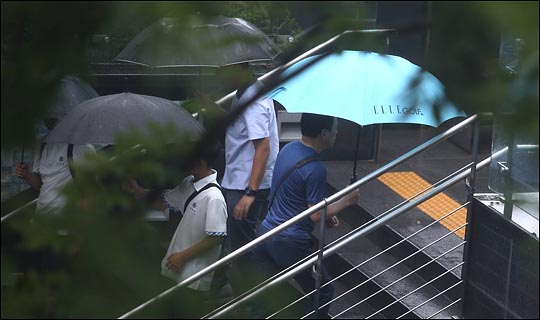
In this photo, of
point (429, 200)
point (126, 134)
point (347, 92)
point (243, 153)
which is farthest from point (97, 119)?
point (126, 134)

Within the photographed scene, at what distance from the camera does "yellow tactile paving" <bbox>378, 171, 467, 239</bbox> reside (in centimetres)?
760

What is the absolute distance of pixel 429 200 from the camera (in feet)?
26.3

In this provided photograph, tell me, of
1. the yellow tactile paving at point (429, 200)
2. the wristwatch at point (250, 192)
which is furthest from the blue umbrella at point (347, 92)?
the yellow tactile paving at point (429, 200)

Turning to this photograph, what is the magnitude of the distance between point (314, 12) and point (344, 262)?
15.7 feet

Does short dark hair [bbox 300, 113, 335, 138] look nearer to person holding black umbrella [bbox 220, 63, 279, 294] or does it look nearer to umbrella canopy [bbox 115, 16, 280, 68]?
person holding black umbrella [bbox 220, 63, 279, 294]

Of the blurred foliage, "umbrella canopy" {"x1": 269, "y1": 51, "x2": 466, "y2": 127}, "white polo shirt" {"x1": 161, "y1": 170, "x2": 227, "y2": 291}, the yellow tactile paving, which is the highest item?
the blurred foliage

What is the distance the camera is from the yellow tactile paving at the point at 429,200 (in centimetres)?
760

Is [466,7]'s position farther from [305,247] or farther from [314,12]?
[305,247]

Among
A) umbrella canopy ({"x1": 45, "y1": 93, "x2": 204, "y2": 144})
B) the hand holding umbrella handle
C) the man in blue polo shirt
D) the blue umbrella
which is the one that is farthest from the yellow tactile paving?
the hand holding umbrella handle

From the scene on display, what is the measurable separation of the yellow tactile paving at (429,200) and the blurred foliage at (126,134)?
5043mm

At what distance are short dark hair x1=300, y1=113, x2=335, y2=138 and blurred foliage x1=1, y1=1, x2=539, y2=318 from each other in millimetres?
3435

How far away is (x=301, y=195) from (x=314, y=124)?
45 centimetres

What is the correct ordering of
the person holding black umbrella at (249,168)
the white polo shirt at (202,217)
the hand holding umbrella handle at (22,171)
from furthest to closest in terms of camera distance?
1. the person holding black umbrella at (249,168)
2. the hand holding umbrella handle at (22,171)
3. the white polo shirt at (202,217)

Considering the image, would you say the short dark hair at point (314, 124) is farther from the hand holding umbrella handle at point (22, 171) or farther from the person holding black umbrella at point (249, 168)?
the hand holding umbrella handle at point (22, 171)
